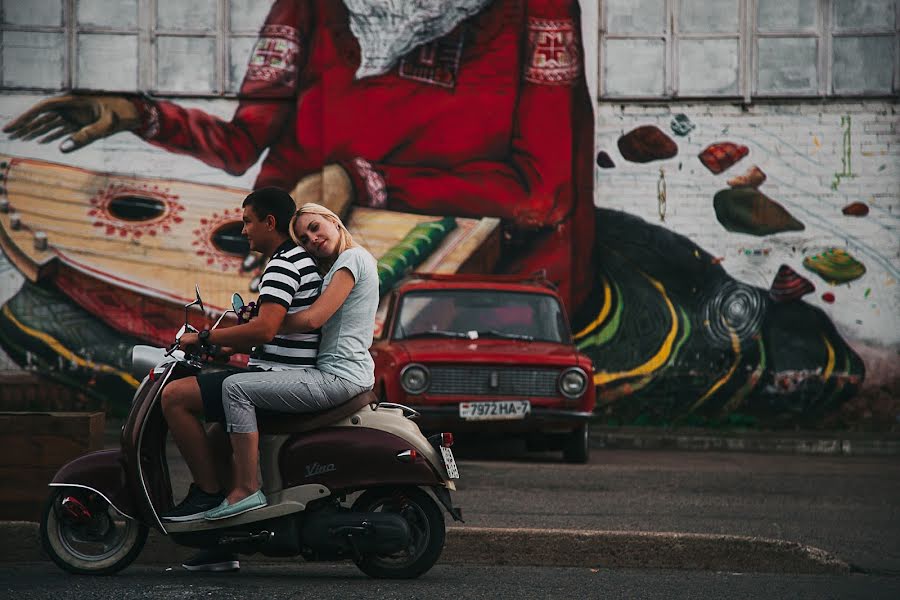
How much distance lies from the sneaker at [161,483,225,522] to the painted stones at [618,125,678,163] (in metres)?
11.7

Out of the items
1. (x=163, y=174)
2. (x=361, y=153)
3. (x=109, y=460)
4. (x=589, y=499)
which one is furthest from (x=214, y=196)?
(x=109, y=460)

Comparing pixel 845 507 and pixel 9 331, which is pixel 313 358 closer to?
pixel 845 507

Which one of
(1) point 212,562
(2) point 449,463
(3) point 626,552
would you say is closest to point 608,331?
(3) point 626,552

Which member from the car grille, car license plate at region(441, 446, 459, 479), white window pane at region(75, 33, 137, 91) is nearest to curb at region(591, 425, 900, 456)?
the car grille

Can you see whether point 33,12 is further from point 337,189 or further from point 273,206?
point 273,206

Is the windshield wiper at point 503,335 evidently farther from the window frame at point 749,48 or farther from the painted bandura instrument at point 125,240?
the window frame at point 749,48

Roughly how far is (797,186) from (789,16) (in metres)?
2.06

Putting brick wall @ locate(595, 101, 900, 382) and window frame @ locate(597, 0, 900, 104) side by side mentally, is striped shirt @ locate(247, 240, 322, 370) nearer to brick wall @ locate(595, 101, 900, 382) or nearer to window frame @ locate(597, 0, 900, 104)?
brick wall @ locate(595, 101, 900, 382)

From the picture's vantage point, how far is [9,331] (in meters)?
16.8

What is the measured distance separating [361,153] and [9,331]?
483cm

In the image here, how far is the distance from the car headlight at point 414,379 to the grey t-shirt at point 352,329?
221 inches

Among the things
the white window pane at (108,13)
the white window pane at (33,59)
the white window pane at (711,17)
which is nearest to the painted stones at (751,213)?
the white window pane at (711,17)

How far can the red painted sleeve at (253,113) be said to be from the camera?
54.9 feet

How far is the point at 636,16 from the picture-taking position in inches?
666
